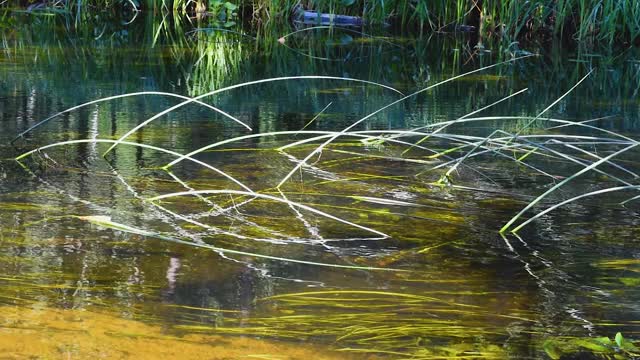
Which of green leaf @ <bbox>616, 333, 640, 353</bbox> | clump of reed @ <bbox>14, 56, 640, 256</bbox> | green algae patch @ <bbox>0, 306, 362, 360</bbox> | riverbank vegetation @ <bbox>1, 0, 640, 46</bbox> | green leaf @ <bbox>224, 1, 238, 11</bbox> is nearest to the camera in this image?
green algae patch @ <bbox>0, 306, 362, 360</bbox>

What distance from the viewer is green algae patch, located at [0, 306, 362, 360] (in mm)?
1768

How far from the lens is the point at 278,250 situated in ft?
7.83

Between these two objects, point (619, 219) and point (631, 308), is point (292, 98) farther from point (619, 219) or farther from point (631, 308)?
point (631, 308)

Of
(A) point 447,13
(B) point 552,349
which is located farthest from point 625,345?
(A) point 447,13

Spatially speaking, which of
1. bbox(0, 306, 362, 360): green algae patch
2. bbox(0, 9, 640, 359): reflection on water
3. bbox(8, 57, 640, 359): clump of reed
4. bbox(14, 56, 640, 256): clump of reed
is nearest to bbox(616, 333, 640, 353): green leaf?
bbox(0, 9, 640, 359): reflection on water

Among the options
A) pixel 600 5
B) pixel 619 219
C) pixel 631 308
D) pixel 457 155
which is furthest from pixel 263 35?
pixel 631 308

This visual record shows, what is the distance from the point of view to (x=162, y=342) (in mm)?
1825

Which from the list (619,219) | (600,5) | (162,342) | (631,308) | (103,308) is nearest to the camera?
(162,342)

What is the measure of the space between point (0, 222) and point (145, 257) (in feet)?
1.46

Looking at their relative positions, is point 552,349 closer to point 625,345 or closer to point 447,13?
point 625,345

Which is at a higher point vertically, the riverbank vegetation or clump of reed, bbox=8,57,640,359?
the riverbank vegetation

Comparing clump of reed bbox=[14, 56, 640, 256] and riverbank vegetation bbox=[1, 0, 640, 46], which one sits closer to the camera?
clump of reed bbox=[14, 56, 640, 256]

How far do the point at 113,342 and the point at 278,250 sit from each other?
0.64 meters

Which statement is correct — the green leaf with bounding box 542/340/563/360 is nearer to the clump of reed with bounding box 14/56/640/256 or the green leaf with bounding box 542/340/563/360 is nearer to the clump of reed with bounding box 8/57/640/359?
the clump of reed with bounding box 8/57/640/359
